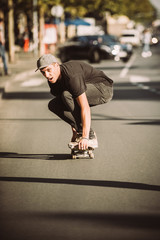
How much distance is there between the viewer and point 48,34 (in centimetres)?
4500

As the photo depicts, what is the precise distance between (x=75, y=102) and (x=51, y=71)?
0.82m

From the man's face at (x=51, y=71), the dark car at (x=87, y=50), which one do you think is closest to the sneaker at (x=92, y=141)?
the man's face at (x=51, y=71)

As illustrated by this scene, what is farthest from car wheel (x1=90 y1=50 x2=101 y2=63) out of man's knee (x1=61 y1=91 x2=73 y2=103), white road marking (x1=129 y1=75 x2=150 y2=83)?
man's knee (x1=61 y1=91 x2=73 y2=103)

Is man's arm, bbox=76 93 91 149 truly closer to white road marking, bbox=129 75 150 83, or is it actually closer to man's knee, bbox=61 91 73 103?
man's knee, bbox=61 91 73 103

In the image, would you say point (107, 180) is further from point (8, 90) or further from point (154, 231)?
point (8, 90)

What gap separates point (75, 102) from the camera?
7.76 meters

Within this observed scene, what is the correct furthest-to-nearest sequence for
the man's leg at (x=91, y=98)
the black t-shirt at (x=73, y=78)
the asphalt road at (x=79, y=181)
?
the man's leg at (x=91, y=98) < the black t-shirt at (x=73, y=78) < the asphalt road at (x=79, y=181)

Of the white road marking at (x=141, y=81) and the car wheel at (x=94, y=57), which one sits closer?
the white road marking at (x=141, y=81)

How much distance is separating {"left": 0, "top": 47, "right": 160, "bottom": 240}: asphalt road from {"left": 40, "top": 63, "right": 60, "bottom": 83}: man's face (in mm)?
1028

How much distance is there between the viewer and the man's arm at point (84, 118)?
7.29 m

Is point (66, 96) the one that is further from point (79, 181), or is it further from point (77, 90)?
point (79, 181)

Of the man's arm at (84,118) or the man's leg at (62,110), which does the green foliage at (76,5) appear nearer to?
the man's leg at (62,110)

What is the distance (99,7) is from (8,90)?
5279 centimetres

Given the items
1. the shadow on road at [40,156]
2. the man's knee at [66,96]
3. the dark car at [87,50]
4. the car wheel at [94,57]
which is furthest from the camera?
the dark car at [87,50]
